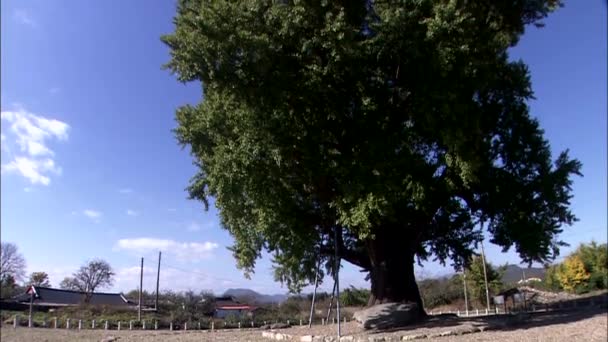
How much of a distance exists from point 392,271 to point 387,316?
3.11m

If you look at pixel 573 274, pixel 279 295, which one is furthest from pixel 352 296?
pixel 279 295

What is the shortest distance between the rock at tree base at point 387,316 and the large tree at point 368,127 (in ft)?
5.22

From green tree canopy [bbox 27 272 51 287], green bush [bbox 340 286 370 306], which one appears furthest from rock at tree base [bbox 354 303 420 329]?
green tree canopy [bbox 27 272 51 287]

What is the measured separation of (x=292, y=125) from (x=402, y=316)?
870 centimetres

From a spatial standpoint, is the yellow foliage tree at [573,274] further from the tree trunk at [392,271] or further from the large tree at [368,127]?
the tree trunk at [392,271]

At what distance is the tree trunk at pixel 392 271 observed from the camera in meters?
20.9

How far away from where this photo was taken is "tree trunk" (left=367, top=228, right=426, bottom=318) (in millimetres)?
20859

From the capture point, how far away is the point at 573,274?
4634 cm

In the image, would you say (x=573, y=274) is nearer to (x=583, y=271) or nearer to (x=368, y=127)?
(x=583, y=271)

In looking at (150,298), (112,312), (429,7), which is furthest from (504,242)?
(150,298)

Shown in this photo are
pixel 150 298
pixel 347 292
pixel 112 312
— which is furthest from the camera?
pixel 150 298

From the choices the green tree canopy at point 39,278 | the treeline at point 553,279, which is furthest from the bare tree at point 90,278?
the treeline at point 553,279

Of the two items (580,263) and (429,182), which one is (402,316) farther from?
(580,263)

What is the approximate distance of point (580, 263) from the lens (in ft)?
151
